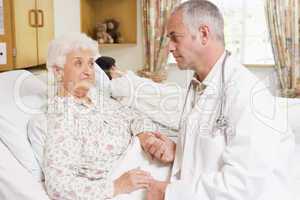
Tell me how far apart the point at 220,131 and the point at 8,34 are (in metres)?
1.81

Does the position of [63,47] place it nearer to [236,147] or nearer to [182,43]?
[182,43]

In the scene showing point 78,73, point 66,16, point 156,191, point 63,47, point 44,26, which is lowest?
point 156,191

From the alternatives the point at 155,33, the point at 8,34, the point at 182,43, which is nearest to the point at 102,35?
the point at 155,33

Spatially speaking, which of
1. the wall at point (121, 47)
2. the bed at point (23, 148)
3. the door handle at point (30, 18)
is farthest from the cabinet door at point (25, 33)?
the bed at point (23, 148)

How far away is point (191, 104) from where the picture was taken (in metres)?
1.53

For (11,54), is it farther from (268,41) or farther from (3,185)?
(268,41)

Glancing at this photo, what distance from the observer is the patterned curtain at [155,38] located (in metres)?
4.00

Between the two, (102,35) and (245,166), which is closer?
(245,166)

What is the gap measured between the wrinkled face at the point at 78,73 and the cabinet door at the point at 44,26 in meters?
1.26

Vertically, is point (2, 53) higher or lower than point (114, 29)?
lower

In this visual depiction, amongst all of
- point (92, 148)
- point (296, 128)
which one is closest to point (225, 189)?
point (92, 148)

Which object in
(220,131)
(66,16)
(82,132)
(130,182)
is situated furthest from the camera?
(66,16)

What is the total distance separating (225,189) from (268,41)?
2.97 m

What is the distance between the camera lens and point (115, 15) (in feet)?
13.8
